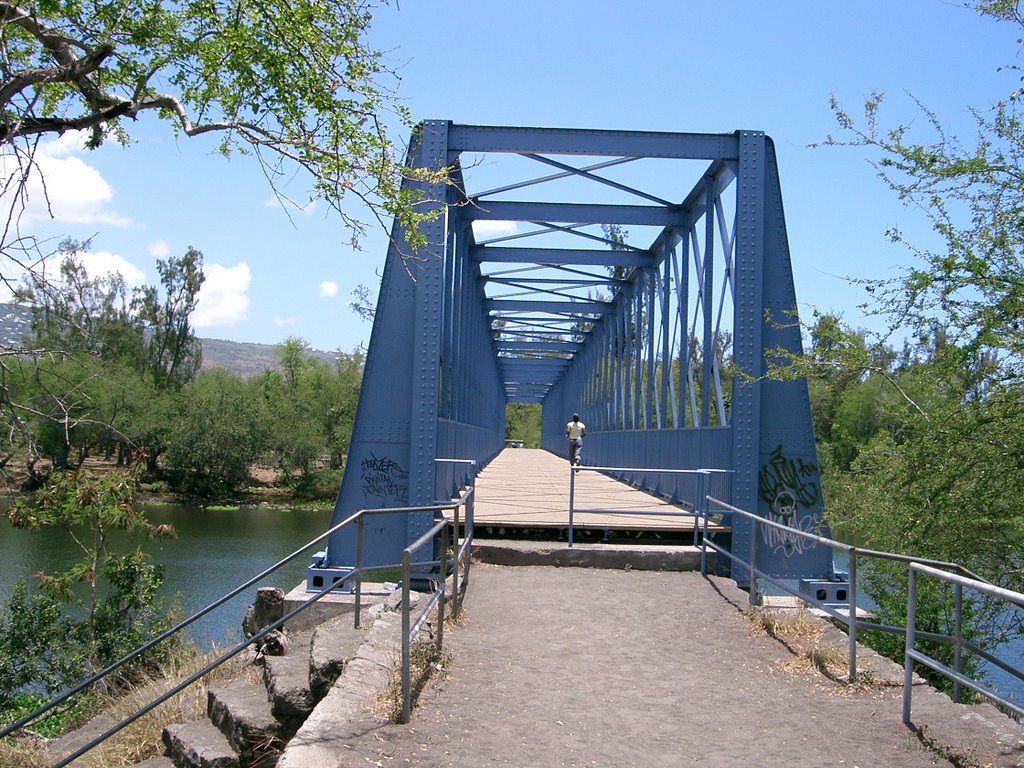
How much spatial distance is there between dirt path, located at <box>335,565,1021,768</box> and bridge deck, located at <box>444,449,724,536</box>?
240 cm

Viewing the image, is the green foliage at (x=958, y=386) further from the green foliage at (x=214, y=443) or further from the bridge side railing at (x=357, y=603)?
the green foliage at (x=214, y=443)

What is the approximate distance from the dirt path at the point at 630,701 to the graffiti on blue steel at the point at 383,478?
2768 mm

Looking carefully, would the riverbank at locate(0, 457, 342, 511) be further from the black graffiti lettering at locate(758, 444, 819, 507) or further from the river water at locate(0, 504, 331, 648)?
the black graffiti lettering at locate(758, 444, 819, 507)

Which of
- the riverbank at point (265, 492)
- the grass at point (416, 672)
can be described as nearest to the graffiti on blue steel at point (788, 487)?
the grass at point (416, 672)

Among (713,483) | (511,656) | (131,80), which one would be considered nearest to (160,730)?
(511,656)

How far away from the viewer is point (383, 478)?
36.9ft

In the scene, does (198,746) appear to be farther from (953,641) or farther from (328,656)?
(953,641)

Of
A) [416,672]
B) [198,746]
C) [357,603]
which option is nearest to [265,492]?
[357,603]

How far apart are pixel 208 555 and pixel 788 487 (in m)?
26.0

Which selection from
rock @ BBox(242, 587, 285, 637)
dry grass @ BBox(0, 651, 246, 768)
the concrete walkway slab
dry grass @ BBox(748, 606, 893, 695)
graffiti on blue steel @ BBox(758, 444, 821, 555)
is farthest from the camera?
the concrete walkway slab

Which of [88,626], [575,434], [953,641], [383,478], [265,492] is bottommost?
[265,492]

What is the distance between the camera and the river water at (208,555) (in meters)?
23.3

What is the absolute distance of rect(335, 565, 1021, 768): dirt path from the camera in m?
4.96

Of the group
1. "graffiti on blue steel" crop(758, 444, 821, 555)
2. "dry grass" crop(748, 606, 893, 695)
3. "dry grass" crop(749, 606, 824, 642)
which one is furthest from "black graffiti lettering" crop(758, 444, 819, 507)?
"dry grass" crop(749, 606, 824, 642)
